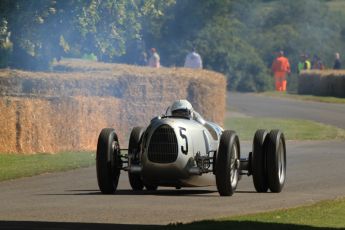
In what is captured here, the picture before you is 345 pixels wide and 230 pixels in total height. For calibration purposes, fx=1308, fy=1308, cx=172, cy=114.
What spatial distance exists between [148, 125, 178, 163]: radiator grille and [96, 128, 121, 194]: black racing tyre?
25.5 inches

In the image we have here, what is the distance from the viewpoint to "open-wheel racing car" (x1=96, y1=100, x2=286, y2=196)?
17328 millimetres

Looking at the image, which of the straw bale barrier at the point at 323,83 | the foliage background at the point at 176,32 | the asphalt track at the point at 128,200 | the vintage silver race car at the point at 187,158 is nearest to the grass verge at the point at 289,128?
the foliage background at the point at 176,32

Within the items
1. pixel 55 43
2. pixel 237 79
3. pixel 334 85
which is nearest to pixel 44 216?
pixel 55 43

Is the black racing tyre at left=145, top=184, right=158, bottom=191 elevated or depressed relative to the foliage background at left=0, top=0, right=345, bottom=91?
depressed

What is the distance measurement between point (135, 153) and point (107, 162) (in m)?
0.52

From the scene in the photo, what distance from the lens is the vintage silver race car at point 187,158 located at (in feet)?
56.9

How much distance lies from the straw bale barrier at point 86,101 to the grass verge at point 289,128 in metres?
1.57

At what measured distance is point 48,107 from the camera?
26.3 metres

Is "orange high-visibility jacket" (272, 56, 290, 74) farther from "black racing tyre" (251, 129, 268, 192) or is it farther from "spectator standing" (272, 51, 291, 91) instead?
"black racing tyre" (251, 129, 268, 192)

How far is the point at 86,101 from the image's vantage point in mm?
27734

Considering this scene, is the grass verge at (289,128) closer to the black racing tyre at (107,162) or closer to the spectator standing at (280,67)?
the black racing tyre at (107,162)

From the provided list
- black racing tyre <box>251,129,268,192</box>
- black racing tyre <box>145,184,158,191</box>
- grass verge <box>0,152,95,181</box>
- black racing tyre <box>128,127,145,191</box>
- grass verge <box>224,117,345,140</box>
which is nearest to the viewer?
black racing tyre <box>128,127,145,191</box>

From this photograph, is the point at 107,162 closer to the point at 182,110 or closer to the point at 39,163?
the point at 182,110

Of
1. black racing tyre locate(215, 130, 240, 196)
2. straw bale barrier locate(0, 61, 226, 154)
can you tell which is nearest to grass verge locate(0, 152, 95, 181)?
straw bale barrier locate(0, 61, 226, 154)
